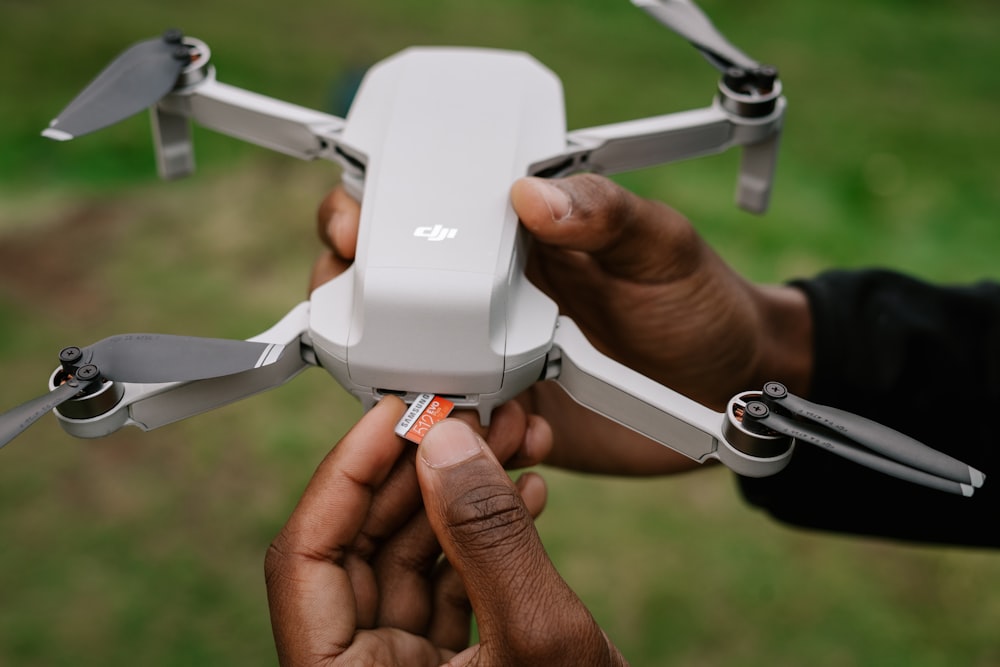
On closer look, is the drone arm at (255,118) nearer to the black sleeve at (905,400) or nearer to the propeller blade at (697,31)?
the propeller blade at (697,31)

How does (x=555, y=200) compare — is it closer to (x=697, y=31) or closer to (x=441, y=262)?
(x=441, y=262)

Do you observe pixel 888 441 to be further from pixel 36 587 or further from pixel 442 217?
pixel 36 587

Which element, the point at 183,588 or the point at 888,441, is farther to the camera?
the point at 183,588

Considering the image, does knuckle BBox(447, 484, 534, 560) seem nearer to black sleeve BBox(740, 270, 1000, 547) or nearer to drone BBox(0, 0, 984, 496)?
drone BBox(0, 0, 984, 496)

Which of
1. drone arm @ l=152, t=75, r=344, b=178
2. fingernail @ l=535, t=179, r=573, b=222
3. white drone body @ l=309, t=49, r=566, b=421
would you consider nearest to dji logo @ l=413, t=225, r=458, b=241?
white drone body @ l=309, t=49, r=566, b=421

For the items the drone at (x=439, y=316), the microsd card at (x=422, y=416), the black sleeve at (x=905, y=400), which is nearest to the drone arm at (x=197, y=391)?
the drone at (x=439, y=316)

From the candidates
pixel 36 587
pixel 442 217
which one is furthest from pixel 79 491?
pixel 442 217
